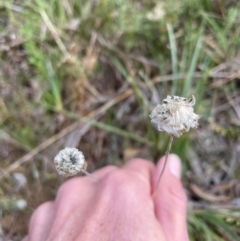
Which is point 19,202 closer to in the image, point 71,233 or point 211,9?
point 71,233

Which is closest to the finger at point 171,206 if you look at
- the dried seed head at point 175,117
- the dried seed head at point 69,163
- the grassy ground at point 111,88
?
the grassy ground at point 111,88

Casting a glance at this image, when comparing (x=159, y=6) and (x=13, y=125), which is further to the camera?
(x=13, y=125)

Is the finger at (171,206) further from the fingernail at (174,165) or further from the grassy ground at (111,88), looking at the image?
the grassy ground at (111,88)

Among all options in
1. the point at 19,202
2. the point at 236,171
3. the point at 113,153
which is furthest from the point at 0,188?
the point at 236,171

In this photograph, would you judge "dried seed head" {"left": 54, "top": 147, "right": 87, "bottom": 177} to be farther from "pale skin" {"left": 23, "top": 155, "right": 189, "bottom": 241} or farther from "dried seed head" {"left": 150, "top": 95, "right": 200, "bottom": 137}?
"dried seed head" {"left": 150, "top": 95, "right": 200, "bottom": 137}

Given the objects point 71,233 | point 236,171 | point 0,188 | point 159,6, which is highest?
point 159,6

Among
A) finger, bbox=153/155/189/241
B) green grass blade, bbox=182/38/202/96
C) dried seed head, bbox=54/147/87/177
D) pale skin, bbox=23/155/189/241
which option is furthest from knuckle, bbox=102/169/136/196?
green grass blade, bbox=182/38/202/96
